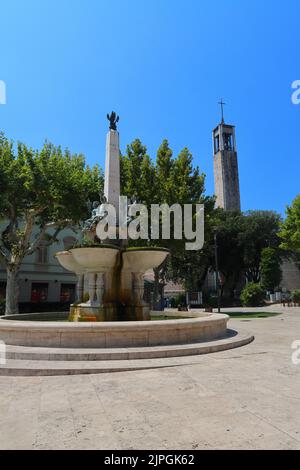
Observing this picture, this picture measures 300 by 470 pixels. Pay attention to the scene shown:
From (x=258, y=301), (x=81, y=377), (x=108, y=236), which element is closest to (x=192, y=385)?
(x=81, y=377)

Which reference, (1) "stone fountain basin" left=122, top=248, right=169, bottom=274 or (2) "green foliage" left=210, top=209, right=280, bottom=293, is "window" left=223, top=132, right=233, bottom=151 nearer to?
(2) "green foliage" left=210, top=209, right=280, bottom=293

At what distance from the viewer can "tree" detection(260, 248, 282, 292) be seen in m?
41.8

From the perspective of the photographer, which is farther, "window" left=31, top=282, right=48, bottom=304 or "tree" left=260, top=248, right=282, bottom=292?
"tree" left=260, top=248, right=282, bottom=292

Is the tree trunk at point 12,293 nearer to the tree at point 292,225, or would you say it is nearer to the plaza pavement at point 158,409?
the plaza pavement at point 158,409

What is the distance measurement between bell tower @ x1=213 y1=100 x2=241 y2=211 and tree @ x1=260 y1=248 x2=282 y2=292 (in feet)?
102

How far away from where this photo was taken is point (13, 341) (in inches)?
306

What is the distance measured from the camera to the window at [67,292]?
112 ft

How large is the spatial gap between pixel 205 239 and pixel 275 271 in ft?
61.9

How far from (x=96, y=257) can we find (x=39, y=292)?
25.3 m

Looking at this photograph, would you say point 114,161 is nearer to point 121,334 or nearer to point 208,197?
point 121,334

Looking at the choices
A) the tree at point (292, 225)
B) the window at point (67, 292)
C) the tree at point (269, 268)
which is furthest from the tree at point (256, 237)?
the window at point (67, 292)

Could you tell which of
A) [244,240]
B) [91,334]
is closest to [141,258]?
[91,334]

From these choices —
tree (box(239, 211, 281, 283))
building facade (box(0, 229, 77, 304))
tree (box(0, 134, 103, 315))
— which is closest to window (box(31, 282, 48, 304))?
building facade (box(0, 229, 77, 304))

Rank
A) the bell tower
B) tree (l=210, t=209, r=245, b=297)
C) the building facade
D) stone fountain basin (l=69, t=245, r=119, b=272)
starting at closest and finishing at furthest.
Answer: stone fountain basin (l=69, t=245, r=119, b=272) → the building facade → tree (l=210, t=209, r=245, b=297) → the bell tower
